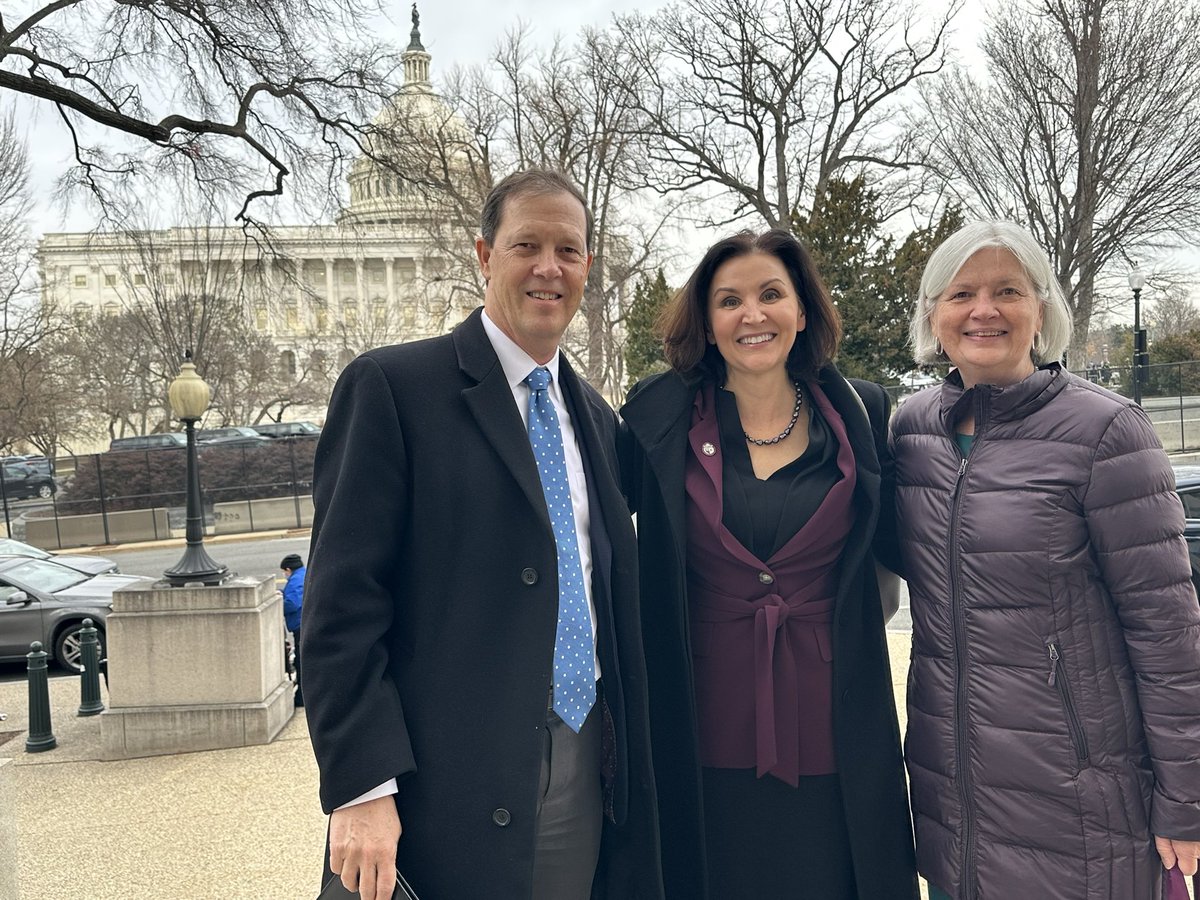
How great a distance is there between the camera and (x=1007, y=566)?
236 cm

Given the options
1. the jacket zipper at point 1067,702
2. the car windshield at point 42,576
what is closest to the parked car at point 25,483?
the car windshield at point 42,576

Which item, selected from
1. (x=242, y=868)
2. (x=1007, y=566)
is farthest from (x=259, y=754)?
(x=1007, y=566)

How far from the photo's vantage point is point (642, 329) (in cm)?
3275

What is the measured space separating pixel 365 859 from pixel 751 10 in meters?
27.6

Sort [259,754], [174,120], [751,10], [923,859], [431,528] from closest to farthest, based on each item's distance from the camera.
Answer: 1. [431,528]
2. [923,859]
3. [259,754]
4. [174,120]
5. [751,10]

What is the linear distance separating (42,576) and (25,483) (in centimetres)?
2045

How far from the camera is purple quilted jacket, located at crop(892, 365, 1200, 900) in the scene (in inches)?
89.1

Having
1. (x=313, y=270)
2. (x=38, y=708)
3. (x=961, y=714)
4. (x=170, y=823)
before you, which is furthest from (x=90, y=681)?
(x=313, y=270)

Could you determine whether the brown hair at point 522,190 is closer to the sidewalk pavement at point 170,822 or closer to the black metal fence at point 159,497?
the sidewalk pavement at point 170,822

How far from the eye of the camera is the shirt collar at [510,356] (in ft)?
8.11

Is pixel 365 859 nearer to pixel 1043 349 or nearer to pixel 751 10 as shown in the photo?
pixel 1043 349

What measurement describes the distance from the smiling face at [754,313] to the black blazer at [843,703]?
39 cm

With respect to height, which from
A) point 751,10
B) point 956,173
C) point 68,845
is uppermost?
point 751,10

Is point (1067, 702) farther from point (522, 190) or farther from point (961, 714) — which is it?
point (522, 190)
